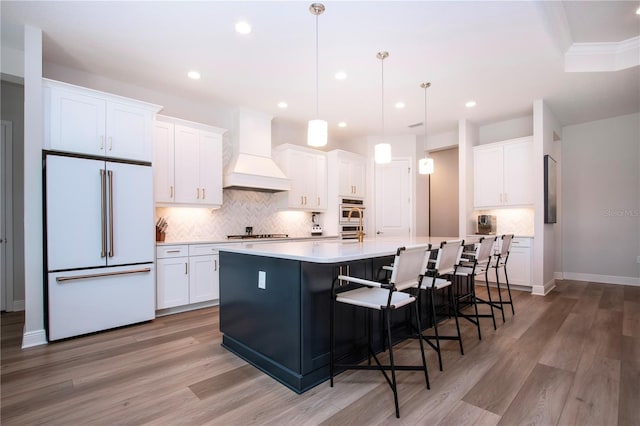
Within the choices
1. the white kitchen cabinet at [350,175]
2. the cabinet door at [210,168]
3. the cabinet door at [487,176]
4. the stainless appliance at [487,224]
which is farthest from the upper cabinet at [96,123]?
the stainless appliance at [487,224]

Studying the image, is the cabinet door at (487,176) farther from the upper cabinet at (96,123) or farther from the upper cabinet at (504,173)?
the upper cabinet at (96,123)

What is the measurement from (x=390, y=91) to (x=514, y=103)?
2.13 m

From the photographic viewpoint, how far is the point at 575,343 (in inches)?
112

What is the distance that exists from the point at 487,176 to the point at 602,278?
274 centimetres

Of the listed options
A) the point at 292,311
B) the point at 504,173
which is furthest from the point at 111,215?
the point at 504,173

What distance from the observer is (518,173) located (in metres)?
5.29

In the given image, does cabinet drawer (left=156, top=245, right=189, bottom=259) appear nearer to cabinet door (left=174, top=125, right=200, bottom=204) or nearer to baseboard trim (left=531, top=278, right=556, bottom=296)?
cabinet door (left=174, top=125, right=200, bottom=204)

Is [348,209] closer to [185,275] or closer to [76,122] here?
[185,275]

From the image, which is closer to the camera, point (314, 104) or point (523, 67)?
point (523, 67)

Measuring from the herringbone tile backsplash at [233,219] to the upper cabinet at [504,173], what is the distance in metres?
3.29

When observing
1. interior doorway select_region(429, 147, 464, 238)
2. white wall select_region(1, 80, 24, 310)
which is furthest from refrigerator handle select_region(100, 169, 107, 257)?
interior doorway select_region(429, 147, 464, 238)

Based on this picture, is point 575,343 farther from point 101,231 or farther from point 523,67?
point 101,231

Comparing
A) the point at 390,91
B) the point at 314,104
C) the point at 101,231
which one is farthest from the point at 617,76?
the point at 101,231

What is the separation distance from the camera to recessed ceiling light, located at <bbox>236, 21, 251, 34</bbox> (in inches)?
113
